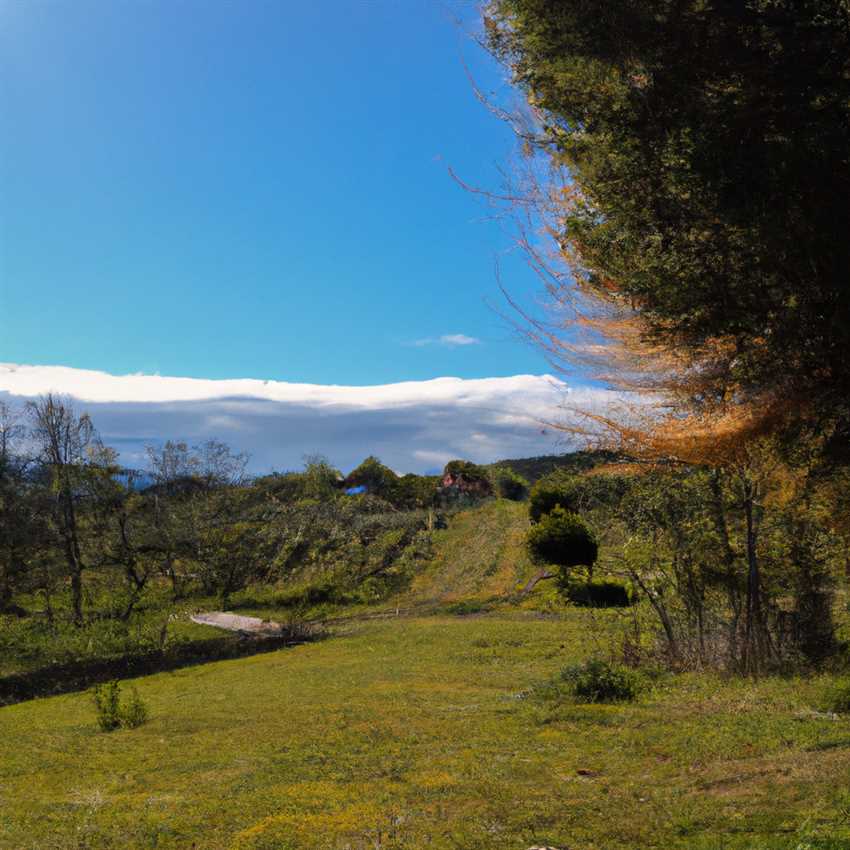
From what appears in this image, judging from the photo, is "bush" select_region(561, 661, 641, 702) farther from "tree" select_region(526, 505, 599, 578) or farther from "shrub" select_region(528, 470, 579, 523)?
"shrub" select_region(528, 470, 579, 523)

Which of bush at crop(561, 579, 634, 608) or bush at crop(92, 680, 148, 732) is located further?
bush at crop(561, 579, 634, 608)

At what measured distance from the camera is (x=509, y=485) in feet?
178

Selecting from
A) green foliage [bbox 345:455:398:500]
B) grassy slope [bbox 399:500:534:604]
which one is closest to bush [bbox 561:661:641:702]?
grassy slope [bbox 399:500:534:604]

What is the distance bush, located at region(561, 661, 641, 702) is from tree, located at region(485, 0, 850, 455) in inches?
206

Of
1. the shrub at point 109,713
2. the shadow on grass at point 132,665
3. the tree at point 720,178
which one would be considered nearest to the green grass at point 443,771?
the shrub at point 109,713

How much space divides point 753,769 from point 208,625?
21.4 m

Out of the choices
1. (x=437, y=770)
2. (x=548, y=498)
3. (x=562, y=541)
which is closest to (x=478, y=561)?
(x=548, y=498)

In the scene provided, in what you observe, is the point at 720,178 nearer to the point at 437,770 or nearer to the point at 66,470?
the point at 437,770

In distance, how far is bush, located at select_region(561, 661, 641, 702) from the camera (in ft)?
35.8

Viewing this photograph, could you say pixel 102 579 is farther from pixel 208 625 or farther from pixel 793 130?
pixel 793 130

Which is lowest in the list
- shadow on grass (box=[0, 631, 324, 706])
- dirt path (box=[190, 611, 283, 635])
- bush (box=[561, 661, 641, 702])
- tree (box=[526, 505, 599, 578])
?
shadow on grass (box=[0, 631, 324, 706])

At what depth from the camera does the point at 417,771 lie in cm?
796

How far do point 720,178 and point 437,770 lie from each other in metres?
6.26

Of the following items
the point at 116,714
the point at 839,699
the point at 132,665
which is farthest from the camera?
the point at 132,665
